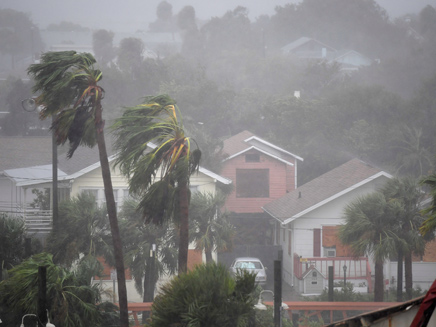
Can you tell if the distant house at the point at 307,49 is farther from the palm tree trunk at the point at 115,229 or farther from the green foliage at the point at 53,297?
the green foliage at the point at 53,297

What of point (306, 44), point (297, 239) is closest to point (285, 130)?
point (297, 239)

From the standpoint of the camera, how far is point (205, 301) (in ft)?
32.6

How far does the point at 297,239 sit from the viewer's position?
31844mm

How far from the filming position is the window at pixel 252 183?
42.5 metres

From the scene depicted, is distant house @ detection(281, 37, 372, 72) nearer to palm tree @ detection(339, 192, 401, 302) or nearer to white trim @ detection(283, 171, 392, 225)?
white trim @ detection(283, 171, 392, 225)

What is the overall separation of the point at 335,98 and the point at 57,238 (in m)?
48.2

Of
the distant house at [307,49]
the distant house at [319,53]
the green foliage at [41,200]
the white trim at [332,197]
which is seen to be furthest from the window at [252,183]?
the distant house at [307,49]

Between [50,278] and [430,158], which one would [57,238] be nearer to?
[50,278]

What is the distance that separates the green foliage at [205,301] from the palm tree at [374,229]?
44.0 ft

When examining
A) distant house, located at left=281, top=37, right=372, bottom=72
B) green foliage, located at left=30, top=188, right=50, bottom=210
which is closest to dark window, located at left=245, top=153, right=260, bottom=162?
green foliage, located at left=30, top=188, right=50, bottom=210

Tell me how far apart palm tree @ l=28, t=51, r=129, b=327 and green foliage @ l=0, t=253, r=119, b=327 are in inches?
36.0

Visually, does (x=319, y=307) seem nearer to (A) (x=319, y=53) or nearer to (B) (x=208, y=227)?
(B) (x=208, y=227)

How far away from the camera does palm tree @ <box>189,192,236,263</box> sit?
26484 mm

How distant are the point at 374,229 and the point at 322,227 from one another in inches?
349
